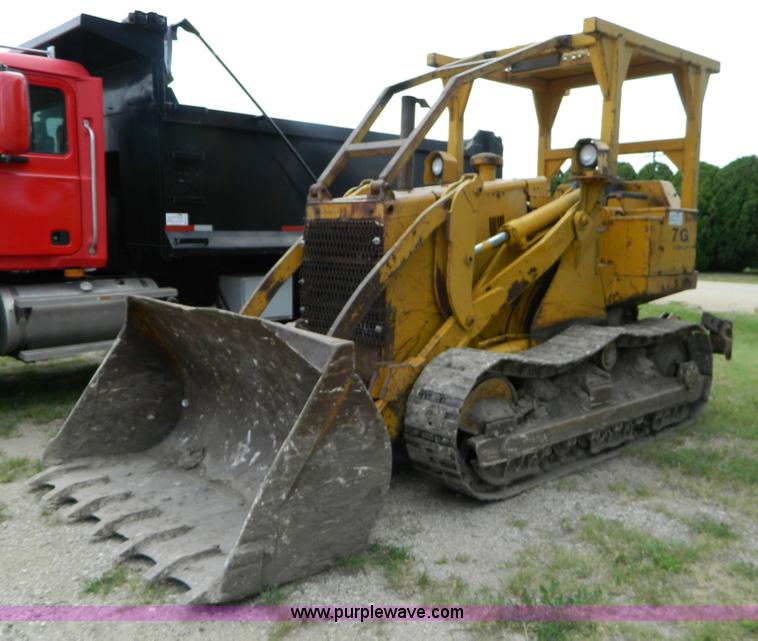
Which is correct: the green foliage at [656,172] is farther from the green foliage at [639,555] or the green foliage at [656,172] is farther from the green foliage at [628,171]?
the green foliage at [639,555]

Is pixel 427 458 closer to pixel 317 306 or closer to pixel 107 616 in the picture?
pixel 317 306

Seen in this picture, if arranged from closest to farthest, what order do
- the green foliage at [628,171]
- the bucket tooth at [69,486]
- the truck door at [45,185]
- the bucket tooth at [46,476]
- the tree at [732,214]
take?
the bucket tooth at [69,486] < the bucket tooth at [46,476] < the truck door at [45,185] < the tree at [732,214] < the green foliage at [628,171]

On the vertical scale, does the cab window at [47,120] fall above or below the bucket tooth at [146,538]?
above

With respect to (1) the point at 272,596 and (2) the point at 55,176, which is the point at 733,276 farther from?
(1) the point at 272,596

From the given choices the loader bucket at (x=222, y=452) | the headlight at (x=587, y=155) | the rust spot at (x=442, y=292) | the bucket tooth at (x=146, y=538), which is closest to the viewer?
the loader bucket at (x=222, y=452)

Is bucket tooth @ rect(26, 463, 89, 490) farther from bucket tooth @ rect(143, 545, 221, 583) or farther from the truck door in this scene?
the truck door

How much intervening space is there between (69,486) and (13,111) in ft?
9.70

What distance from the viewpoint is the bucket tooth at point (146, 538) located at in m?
3.34

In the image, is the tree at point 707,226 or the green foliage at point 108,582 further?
the tree at point 707,226

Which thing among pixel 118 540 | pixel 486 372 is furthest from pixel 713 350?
pixel 118 540

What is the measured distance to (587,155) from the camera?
4.86m

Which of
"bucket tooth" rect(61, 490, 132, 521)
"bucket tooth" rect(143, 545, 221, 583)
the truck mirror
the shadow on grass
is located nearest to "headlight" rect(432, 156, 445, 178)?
"bucket tooth" rect(61, 490, 132, 521)

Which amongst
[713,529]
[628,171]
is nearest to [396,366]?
[713,529]

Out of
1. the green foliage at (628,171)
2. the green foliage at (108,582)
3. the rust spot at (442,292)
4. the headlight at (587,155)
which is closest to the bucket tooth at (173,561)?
the green foliage at (108,582)
